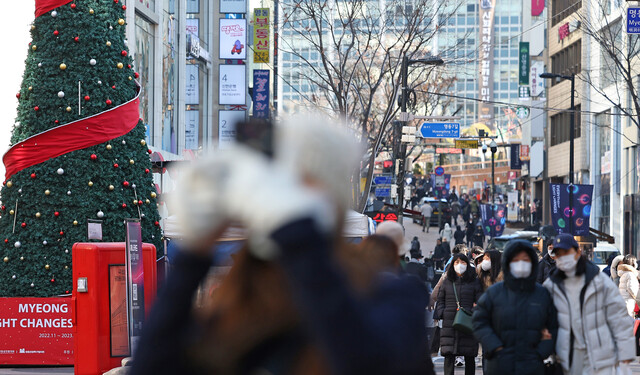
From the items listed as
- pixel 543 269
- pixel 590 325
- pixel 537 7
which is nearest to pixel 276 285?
pixel 590 325

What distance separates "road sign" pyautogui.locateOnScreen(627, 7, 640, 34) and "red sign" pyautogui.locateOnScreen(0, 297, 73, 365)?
73.9 ft

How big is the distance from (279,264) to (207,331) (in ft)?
0.76

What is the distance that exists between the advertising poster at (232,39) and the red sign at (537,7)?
28.7m

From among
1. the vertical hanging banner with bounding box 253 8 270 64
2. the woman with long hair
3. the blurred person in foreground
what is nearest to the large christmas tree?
the woman with long hair

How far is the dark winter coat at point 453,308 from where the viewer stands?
11.1 m

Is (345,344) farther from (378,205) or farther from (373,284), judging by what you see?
(378,205)

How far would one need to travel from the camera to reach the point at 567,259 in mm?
7266

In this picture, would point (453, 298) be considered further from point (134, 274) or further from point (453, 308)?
point (134, 274)

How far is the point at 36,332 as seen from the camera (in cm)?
1309

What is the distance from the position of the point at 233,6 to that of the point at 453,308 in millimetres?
33925

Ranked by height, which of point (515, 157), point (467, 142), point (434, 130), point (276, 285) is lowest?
point (276, 285)

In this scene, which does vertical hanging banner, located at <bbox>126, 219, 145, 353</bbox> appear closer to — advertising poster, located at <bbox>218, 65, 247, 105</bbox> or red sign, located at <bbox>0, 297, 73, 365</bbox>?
red sign, located at <bbox>0, 297, 73, 365</bbox>

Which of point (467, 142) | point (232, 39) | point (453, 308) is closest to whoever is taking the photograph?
point (453, 308)

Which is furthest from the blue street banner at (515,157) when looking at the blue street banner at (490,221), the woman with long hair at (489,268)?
the woman with long hair at (489,268)
